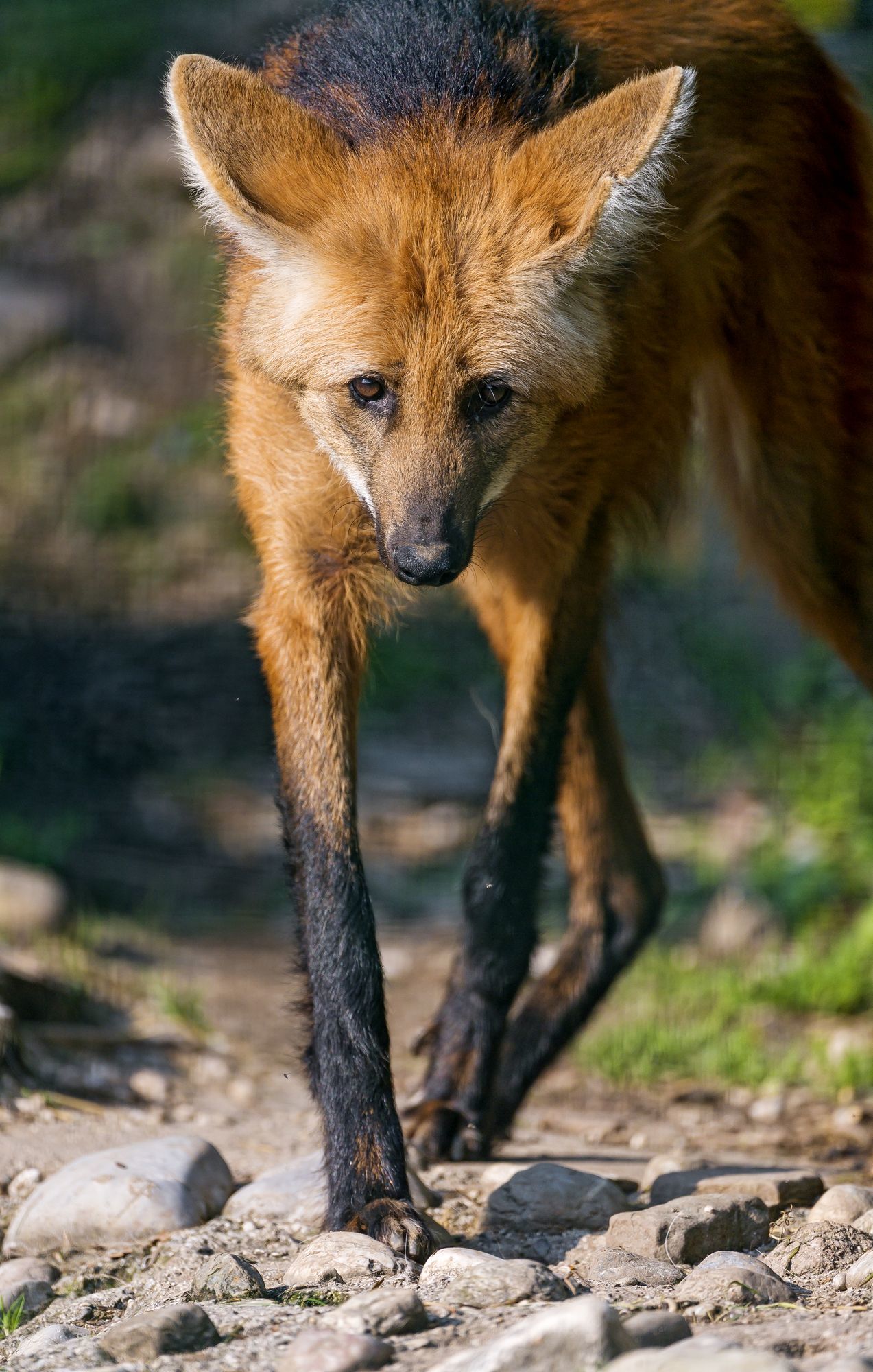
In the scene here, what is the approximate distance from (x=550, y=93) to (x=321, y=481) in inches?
31.5

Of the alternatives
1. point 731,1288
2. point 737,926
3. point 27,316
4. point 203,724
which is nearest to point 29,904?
point 203,724

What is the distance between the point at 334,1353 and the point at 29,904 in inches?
103

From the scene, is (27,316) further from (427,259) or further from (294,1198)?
(294,1198)

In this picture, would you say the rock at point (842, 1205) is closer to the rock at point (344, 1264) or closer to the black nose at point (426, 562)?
the rock at point (344, 1264)

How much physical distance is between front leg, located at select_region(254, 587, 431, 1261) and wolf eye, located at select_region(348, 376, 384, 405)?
43cm

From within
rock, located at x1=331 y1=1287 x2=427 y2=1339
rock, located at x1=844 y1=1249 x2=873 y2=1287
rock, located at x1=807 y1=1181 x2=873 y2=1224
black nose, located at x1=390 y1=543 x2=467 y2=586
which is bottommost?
rock, located at x1=807 y1=1181 x2=873 y2=1224

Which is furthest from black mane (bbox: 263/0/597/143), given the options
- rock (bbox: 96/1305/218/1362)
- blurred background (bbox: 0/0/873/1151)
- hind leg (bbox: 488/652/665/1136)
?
rock (bbox: 96/1305/218/1362)

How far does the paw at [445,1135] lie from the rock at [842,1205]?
730mm

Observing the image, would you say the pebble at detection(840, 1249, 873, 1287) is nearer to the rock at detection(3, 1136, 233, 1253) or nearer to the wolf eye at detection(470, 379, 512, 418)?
the rock at detection(3, 1136, 233, 1253)

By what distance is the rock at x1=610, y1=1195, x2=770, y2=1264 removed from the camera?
233 centimetres

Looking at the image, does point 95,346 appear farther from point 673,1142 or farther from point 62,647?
point 673,1142

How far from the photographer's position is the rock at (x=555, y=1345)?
66.5 inches

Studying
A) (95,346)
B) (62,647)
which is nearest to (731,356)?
Answer: (62,647)

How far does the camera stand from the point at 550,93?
8.91 ft
